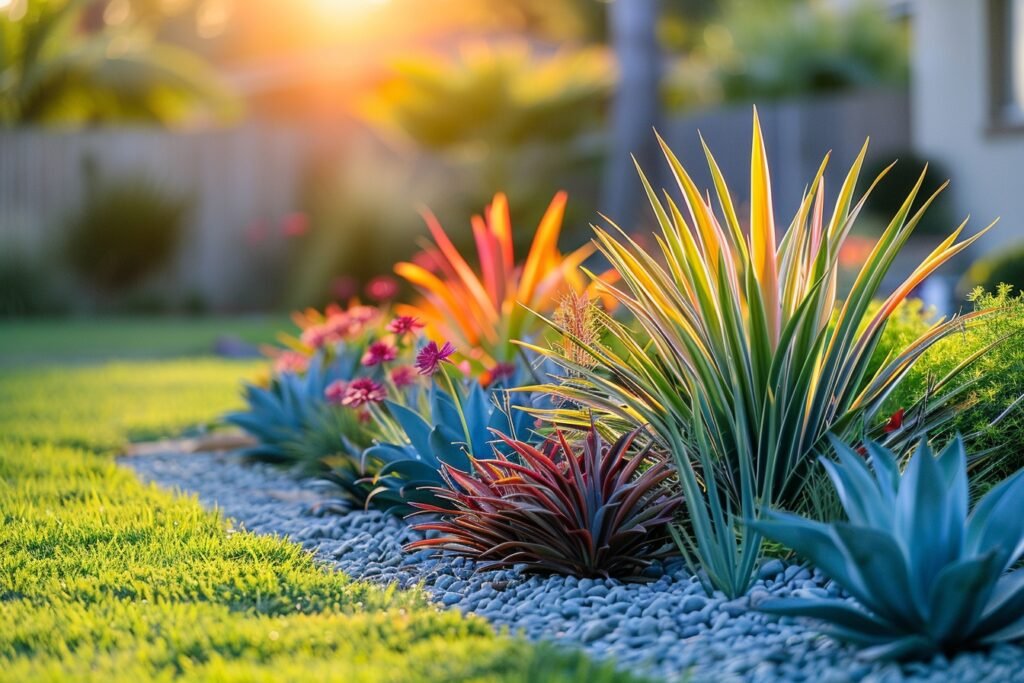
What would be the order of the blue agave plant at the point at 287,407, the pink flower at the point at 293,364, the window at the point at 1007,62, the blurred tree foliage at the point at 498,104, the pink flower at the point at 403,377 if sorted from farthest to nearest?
the blurred tree foliage at the point at 498,104 < the window at the point at 1007,62 < the pink flower at the point at 293,364 < the blue agave plant at the point at 287,407 < the pink flower at the point at 403,377

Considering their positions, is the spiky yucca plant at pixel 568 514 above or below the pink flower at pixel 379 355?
below

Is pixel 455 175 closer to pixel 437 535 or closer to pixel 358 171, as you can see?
pixel 358 171

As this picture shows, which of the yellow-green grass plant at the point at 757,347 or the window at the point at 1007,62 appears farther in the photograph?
the window at the point at 1007,62

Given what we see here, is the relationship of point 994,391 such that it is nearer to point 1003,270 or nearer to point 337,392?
point 337,392

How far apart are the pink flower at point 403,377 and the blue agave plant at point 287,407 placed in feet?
2.42

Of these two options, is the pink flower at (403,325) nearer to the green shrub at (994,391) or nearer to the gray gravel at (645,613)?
the gray gravel at (645,613)

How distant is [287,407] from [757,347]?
106 inches

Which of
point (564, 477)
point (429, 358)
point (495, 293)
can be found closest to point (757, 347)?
point (564, 477)

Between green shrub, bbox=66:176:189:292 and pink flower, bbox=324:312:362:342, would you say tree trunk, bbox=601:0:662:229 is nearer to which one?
green shrub, bbox=66:176:189:292

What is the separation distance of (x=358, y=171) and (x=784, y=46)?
9095mm

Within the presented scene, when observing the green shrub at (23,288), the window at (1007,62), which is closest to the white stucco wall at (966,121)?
the window at (1007,62)

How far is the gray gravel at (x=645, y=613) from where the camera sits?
2.70 meters

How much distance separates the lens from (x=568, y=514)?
3510mm

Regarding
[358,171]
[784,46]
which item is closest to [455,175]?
[358,171]
